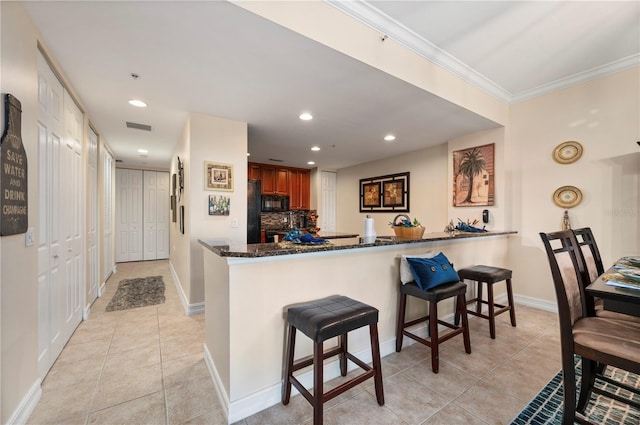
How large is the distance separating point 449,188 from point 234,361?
3950 mm

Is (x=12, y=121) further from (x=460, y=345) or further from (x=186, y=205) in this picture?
(x=460, y=345)

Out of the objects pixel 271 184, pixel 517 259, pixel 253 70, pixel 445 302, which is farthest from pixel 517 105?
pixel 271 184

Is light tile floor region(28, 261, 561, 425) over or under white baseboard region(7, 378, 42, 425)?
under

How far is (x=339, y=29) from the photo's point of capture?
192 centimetres

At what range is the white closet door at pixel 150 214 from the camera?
680 cm

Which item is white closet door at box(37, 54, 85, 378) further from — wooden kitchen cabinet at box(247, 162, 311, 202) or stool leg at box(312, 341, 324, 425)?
wooden kitchen cabinet at box(247, 162, 311, 202)

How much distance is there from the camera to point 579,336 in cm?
141

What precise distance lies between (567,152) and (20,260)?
5.14 meters

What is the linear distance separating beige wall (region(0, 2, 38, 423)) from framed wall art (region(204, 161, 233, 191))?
5.07ft

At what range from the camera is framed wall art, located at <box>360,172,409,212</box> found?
539 centimetres

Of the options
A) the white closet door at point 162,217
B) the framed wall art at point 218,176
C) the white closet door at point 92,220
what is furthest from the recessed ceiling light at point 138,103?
the white closet door at point 162,217

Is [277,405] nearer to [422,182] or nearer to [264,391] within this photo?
[264,391]

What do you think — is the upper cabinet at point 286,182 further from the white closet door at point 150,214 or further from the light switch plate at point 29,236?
the light switch plate at point 29,236

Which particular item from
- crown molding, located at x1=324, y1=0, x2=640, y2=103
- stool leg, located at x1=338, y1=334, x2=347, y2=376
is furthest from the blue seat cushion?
crown molding, located at x1=324, y1=0, x2=640, y2=103
